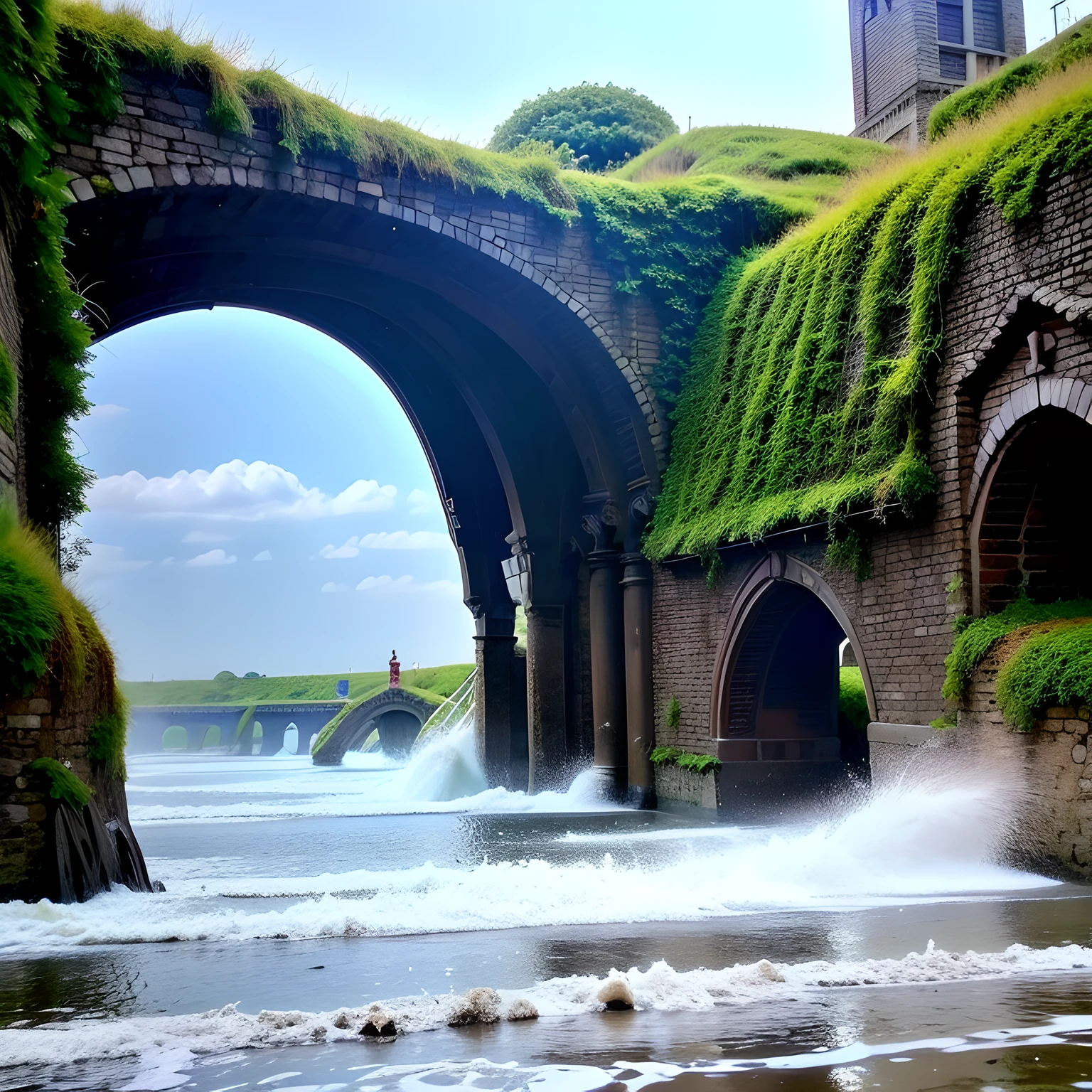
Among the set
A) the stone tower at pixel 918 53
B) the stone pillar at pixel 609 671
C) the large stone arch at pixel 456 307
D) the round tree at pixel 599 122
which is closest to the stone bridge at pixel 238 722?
the round tree at pixel 599 122

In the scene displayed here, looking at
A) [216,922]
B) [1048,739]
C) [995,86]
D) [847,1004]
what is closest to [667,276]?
[995,86]

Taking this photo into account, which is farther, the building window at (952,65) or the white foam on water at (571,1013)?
the building window at (952,65)

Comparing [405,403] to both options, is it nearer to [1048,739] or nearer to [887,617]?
[887,617]

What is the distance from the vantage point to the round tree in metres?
33.0

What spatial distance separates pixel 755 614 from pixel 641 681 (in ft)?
9.60

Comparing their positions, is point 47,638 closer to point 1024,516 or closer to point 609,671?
point 1024,516

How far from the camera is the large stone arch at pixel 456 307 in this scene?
13.6 metres

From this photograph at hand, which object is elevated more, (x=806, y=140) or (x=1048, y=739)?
(x=806, y=140)

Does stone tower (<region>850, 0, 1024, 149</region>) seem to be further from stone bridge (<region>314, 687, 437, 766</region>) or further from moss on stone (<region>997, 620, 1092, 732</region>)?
moss on stone (<region>997, 620, 1092, 732</region>)

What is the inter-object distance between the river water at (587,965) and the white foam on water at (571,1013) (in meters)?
0.02

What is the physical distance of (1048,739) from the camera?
29.2 ft

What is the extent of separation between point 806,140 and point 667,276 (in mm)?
6941

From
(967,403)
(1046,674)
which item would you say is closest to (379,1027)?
(1046,674)

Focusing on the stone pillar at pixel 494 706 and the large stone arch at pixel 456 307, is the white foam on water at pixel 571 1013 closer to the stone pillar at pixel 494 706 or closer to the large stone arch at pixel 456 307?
the large stone arch at pixel 456 307
